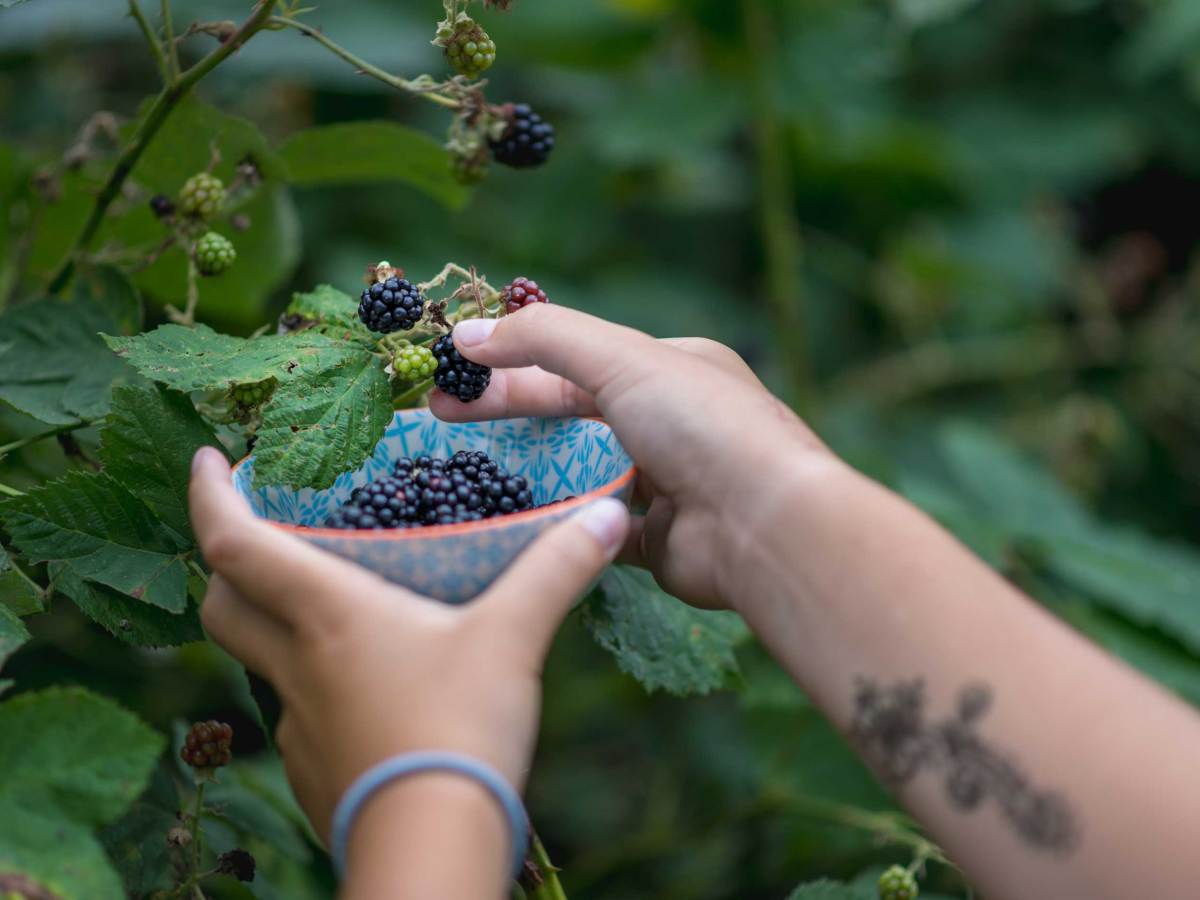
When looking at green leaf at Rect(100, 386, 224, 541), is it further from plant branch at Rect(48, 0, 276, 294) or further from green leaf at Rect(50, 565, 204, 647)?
plant branch at Rect(48, 0, 276, 294)

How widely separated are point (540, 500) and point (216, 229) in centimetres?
54

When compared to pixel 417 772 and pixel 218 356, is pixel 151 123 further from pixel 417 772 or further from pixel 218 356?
pixel 417 772

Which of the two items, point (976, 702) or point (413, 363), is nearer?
point (976, 702)

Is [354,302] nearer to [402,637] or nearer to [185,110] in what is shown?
[185,110]

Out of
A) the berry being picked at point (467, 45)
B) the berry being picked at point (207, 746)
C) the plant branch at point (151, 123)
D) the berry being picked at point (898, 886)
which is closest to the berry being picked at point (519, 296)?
the berry being picked at point (467, 45)

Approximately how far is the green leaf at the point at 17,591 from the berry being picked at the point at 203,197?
387 millimetres

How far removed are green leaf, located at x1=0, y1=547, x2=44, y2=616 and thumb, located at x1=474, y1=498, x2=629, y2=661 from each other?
424 mm

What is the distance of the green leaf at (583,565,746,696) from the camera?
3.57ft

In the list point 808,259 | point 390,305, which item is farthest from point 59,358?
point 808,259

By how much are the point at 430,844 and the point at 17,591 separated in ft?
1.55

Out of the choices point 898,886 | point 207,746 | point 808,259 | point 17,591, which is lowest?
point 808,259

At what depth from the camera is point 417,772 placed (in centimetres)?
68

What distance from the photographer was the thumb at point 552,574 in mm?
735

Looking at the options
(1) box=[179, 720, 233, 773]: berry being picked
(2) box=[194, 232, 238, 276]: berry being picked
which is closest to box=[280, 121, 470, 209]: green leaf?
(2) box=[194, 232, 238, 276]: berry being picked
